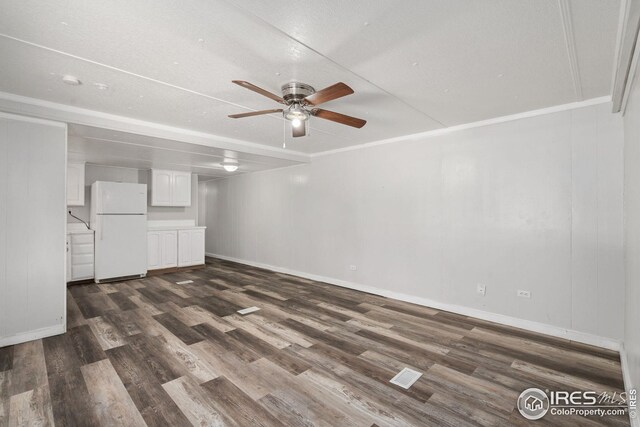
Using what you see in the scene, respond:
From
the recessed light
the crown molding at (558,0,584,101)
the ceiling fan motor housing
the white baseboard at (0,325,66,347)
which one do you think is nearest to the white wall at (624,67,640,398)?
the crown molding at (558,0,584,101)

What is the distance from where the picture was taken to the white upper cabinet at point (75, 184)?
534cm

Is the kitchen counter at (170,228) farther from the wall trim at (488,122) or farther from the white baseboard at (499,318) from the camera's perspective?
the wall trim at (488,122)

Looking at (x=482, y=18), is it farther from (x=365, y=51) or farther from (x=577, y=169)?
(x=577, y=169)

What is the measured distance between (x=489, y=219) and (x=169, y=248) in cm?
611

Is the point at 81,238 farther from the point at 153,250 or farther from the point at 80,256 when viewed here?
the point at 153,250

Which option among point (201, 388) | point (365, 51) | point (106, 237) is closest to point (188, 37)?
point (365, 51)

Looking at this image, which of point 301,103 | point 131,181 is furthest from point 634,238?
point 131,181

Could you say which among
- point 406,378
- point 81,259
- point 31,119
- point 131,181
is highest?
point 31,119

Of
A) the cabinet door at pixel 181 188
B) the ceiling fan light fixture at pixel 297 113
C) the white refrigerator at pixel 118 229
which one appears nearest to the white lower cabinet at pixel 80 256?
the white refrigerator at pixel 118 229

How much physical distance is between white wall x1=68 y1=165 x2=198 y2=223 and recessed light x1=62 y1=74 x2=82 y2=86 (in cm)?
422

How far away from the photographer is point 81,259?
5.22 m

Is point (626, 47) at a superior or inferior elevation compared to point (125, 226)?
superior

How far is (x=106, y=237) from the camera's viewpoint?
529cm

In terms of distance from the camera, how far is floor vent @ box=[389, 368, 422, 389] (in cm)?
222
